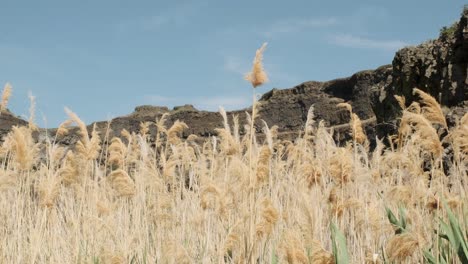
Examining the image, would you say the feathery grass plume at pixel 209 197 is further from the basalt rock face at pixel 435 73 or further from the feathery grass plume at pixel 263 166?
the basalt rock face at pixel 435 73

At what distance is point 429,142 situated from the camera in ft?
8.02

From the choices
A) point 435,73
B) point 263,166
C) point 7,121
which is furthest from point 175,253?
point 7,121

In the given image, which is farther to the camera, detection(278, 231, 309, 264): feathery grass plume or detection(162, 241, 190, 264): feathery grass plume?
detection(162, 241, 190, 264): feathery grass plume

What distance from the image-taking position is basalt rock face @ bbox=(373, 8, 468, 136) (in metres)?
8.63

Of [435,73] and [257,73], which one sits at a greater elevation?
[435,73]

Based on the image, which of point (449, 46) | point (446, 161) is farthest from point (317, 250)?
point (449, 46)

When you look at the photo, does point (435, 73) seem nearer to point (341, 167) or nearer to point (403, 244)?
point (341, 167)

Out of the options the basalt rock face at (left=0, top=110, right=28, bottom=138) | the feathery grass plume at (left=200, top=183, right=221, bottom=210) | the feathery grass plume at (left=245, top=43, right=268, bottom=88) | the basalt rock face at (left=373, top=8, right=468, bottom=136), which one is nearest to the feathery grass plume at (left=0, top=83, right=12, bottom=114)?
the feathery grass plume at (left=200, top=183, right=221, bottom=210)

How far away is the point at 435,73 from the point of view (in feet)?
31.3

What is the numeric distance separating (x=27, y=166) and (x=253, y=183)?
1911 mm

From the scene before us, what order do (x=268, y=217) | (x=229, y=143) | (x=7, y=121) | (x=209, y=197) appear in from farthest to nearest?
(x=7, y=121), (x=209, y=197), (x=229, y=143), (x=268, y=217)

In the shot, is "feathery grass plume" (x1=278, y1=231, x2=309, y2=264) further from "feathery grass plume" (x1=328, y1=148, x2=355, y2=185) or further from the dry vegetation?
"feathery grass plume" (x1=328, y1=148, x2=355, y2=185)

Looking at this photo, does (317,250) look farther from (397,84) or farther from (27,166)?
(397,84)

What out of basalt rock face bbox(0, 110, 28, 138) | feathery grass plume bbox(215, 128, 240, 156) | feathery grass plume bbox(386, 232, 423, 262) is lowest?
feathery grass plume bbox(386, 232, 423, 262)
